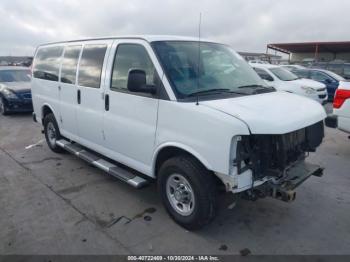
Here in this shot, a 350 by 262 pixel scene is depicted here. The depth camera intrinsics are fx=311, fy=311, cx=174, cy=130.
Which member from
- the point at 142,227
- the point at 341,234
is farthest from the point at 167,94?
the point at 341,234

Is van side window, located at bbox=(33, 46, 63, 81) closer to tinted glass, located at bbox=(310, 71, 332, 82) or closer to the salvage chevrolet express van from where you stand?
the salvage chevrolet express van

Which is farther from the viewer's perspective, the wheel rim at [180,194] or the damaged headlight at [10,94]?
the damaged headlight at [10,94]

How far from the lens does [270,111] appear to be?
3.16 meters

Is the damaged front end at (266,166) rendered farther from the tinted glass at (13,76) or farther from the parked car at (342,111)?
the tinted glass at (13,76)

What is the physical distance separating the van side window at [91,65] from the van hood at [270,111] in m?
1.95

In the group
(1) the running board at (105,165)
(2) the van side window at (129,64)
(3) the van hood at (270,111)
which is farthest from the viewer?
(1) the running board at (105,165)

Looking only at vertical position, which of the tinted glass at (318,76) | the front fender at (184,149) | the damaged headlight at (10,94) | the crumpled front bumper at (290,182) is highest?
the tinted glass at (318,76)

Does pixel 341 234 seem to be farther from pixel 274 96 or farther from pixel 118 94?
pixel 118 94

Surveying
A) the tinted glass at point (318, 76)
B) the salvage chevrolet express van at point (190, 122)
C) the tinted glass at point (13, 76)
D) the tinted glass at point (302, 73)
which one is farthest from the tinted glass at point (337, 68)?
the tinted glass at point (13, 76)

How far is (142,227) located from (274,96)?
7.42 ft

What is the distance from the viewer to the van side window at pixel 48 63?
5.72m

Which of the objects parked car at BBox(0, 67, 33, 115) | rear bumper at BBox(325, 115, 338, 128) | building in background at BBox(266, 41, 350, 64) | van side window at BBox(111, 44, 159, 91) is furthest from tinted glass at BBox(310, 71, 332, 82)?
building in background at BBox(266, 41, 350, 64)

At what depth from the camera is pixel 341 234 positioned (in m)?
3.55

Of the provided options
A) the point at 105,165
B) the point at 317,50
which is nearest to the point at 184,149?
the point at 105,165
